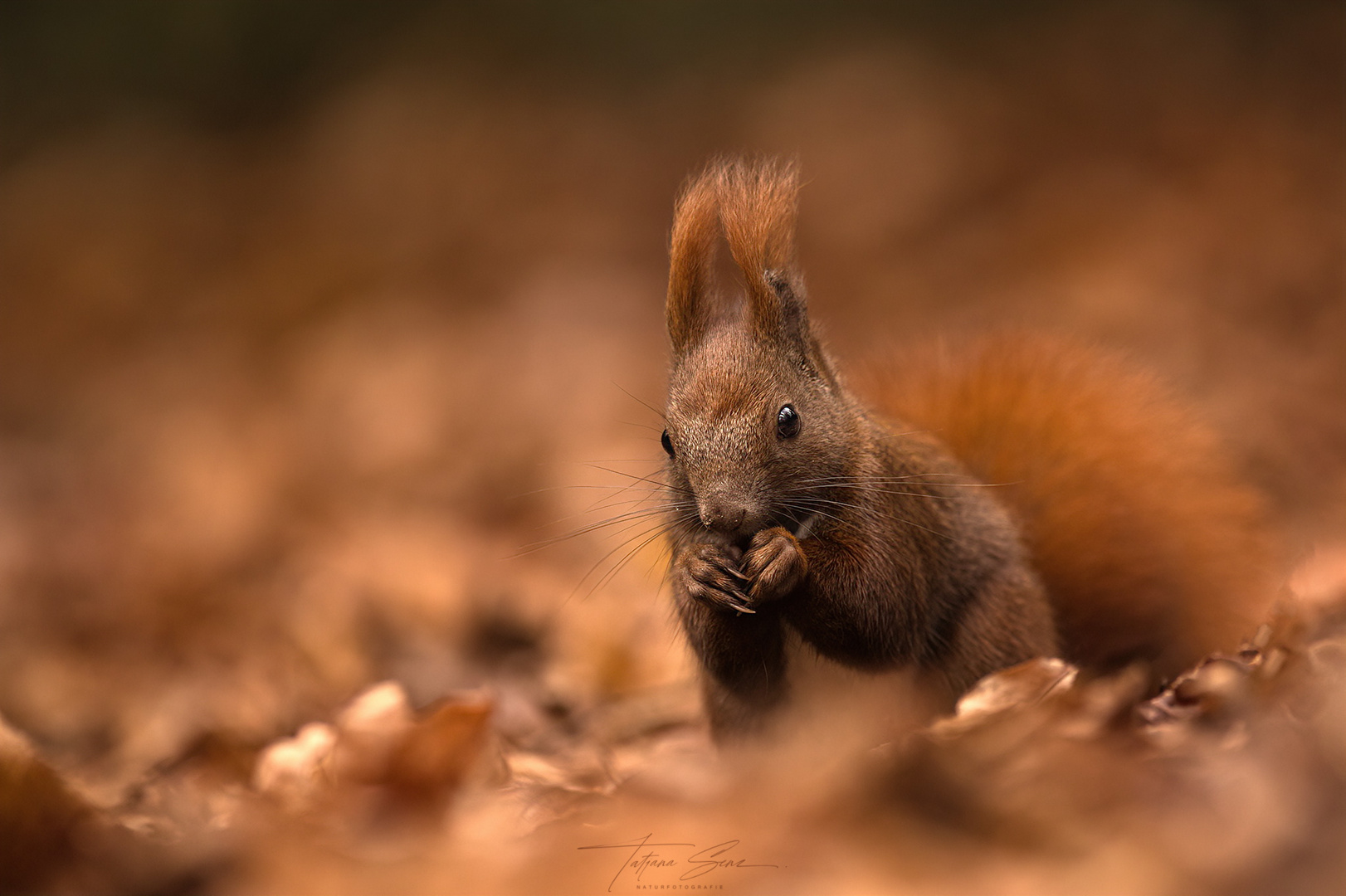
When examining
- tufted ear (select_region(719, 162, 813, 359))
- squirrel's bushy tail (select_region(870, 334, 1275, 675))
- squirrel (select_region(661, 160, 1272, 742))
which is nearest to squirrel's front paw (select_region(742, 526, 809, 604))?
squirrel (select_region(661, 160, 1272, 742))

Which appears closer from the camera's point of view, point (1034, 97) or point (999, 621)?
point (999, 621)

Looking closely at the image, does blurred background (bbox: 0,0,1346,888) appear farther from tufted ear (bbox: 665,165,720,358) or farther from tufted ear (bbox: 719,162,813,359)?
tufted ear (bbox: 719,162,813,359)

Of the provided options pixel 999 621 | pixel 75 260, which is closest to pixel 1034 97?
pixel 999 621

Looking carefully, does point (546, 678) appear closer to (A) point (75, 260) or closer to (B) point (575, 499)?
(B) point (575, 499)
